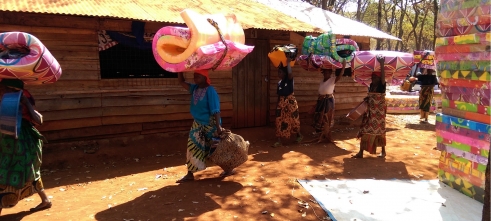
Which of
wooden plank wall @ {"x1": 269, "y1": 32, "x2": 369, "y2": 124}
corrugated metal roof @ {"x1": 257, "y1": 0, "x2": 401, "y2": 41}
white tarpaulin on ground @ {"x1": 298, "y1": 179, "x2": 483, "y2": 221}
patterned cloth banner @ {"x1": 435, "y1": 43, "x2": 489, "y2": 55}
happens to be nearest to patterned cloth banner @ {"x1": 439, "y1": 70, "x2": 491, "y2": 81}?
patterned cloth banner @ {"x1": 435, "y1": 43, "x2": 489, "y2": 55}

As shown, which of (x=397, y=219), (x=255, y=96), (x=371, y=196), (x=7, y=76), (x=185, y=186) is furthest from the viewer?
(x=255, y=96)

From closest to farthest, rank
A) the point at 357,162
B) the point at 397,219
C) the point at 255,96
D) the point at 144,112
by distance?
the point at 397,219 → the point at 357,162 → the point at 144,112 → the point at 255,96

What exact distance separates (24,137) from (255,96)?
18.7 ft

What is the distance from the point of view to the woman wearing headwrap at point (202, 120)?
4.64 metres

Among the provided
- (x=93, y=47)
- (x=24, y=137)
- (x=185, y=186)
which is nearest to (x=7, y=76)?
(x=24, y=137)

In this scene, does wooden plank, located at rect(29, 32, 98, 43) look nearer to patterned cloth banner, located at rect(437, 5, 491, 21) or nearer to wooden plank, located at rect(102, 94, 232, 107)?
wooden plank, located at rect(102, 94, 232, 107)

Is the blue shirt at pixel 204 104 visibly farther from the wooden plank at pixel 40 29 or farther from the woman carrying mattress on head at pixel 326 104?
the woman carrying mattress on head at pixel 326 104

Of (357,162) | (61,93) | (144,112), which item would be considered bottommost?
(357,162)

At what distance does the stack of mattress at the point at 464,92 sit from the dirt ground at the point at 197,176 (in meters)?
0.97

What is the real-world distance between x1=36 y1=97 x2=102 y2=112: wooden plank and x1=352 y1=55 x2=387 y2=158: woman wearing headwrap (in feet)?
16.9

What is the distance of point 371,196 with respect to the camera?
4.52 meters

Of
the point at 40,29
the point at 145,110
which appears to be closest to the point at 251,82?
the point at 145,110

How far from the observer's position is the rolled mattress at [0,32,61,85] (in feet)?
11.7

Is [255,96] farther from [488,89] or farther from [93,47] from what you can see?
[488,89]
